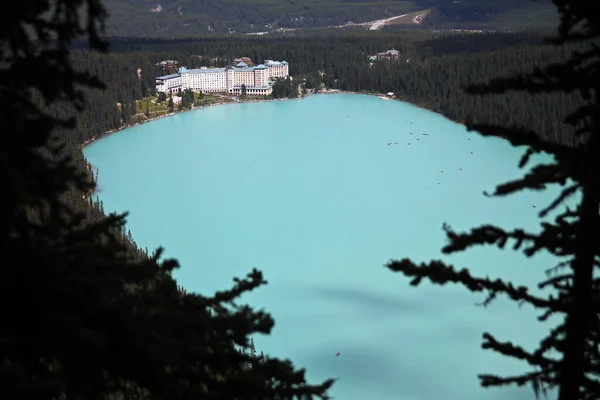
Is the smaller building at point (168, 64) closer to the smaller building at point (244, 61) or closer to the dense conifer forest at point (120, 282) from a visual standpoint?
the smaller building at point (244, 61)

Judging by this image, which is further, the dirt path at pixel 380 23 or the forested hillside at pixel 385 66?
the dirt path at pixel 380 23

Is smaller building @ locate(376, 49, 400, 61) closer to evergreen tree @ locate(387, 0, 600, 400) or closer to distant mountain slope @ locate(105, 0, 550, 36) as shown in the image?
distant mountain slope @ locate(105, 0, 550, 36)

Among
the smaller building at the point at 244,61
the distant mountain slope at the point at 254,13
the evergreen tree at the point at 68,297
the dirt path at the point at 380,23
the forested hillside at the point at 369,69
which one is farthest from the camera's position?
the distant mountain slope at the point at 254,13

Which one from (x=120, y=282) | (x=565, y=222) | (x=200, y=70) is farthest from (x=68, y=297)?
(x=200, y=70)

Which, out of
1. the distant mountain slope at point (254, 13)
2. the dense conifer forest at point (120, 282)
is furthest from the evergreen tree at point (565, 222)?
the distant mountain slope at point (254, 13)

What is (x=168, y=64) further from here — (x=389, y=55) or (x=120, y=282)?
(x=120, y=282)

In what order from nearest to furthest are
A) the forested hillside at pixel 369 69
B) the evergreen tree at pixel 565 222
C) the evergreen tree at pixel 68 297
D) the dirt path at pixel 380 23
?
the evergreen tree at pixel 68 297, the evergreen tree at pixel 565 222, the forested hillside at pixel 369 69, the dirt path at pixel 380 23
